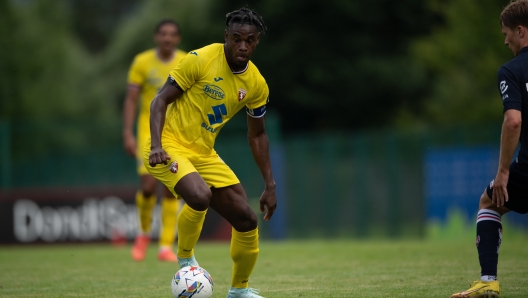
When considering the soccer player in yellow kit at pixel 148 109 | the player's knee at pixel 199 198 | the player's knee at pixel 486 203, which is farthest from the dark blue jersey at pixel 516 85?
the soccer player in yellow kit at pixel 148 109

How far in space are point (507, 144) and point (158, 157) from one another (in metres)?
2.67

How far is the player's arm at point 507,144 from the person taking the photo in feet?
19.4

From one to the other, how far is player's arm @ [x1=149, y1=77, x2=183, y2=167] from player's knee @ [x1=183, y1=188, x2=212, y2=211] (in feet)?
1.15

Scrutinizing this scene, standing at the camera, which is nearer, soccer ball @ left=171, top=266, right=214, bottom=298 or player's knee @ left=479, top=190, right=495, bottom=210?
soccer ball @ left=171, top=266, right=214, bottom=298

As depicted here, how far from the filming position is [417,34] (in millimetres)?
32000

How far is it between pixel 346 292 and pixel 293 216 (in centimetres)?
1200

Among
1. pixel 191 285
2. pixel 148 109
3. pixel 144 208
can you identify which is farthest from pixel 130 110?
pixel 191 285

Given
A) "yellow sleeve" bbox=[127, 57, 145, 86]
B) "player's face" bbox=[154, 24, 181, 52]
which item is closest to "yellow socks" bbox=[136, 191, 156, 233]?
"yellow sleeve" bbox=[127, 57, 145, 86]

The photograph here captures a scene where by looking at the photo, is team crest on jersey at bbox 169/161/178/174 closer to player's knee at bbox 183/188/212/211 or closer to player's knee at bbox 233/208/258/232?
player's knee at bbox 183/188/212/211

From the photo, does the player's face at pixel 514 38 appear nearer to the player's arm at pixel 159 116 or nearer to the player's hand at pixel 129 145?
the player's arm at pixel 159 116

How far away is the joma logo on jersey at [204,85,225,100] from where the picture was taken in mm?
6730

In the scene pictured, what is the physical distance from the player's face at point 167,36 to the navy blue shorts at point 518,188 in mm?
5481

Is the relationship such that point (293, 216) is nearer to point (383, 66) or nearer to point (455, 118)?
point (455, 118)

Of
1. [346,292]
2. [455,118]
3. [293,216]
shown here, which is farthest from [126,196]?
[455,118]
